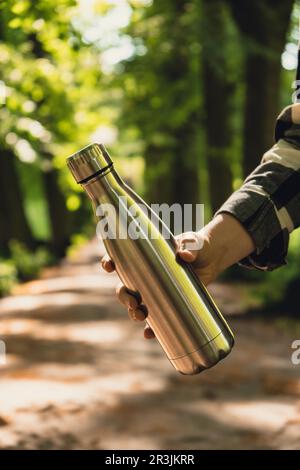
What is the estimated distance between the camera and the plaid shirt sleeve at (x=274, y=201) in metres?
1.82

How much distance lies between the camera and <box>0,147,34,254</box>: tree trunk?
18.3m

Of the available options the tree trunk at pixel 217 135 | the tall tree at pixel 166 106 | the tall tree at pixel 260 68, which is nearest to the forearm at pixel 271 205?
the tall tree at pixel 260 68

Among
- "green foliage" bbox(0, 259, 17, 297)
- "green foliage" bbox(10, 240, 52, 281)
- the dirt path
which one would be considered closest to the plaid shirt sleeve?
the dirt path

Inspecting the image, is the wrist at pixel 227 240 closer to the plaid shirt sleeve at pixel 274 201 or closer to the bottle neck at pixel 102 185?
the plaid shirt sleeve at pixel 274 201

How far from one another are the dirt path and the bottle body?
3.17 meters

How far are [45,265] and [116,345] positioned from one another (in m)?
11.8

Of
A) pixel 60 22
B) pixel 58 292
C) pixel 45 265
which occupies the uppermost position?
pixel 45 265

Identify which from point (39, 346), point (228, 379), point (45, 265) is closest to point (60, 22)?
point (228, 379)

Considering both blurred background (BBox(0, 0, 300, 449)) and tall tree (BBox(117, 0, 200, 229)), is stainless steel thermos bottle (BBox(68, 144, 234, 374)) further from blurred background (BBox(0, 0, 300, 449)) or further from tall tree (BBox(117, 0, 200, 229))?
tall tree (BBox(117, 0, 200, 229))

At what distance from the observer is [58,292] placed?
14.5m

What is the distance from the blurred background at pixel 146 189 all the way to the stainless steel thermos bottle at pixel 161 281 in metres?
1.77
